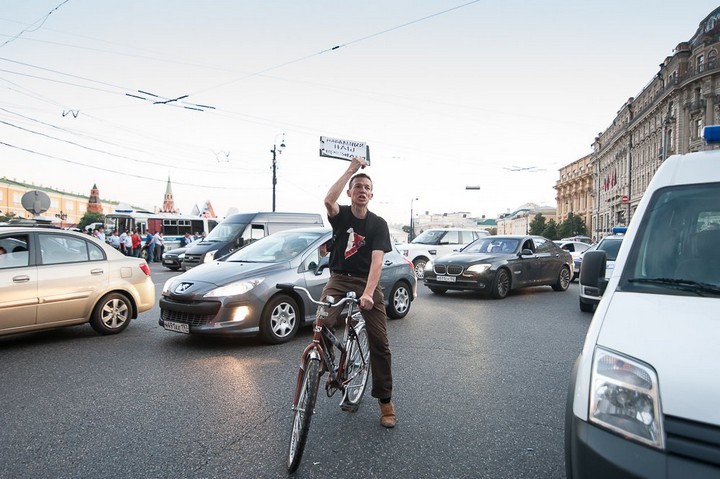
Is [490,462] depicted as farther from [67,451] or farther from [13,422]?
[13,422]

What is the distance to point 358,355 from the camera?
3924 millimetres

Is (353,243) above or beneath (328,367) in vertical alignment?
above

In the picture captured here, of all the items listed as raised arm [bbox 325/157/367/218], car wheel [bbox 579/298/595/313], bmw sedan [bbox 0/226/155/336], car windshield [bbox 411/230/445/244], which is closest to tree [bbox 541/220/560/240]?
car windshield [bbox 411/230/445/244]

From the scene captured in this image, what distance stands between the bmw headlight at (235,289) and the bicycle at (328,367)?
8.59 ft

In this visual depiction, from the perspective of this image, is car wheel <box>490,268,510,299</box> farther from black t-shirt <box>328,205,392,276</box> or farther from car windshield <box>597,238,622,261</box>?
black t-shirt <box>328,205,392,276</box>

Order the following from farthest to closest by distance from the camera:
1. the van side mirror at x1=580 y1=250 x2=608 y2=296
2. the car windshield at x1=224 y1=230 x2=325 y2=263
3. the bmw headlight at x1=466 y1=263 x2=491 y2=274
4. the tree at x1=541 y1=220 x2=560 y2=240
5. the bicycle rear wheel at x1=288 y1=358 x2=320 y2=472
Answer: the tree at x1=541 y1=220 x2=560 y2=240 < the bmw headlight at x1=466 y1=263 x2=491 y2=274 < the car windshield at x1=224 y1=230 x2=325 y2=263 < the van side mirror at x1=580 y1=250 x2=608 y2=296 < the bicycle rear wheel at x1=288 y1=358 x2=320 y2=472

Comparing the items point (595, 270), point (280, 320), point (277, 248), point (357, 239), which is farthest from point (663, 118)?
point (357, 239)

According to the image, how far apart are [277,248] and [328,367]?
13.8ft

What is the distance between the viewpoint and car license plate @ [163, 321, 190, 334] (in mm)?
6203

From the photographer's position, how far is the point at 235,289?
20.5ft

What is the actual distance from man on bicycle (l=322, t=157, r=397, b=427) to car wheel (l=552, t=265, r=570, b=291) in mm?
10950

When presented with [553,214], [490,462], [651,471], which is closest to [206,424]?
[490,462]

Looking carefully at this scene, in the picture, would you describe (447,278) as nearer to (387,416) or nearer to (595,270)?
(387,416)

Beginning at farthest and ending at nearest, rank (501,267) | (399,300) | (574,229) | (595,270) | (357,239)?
(574,229), (501,267), (399,300), (357,239), (595,270)
